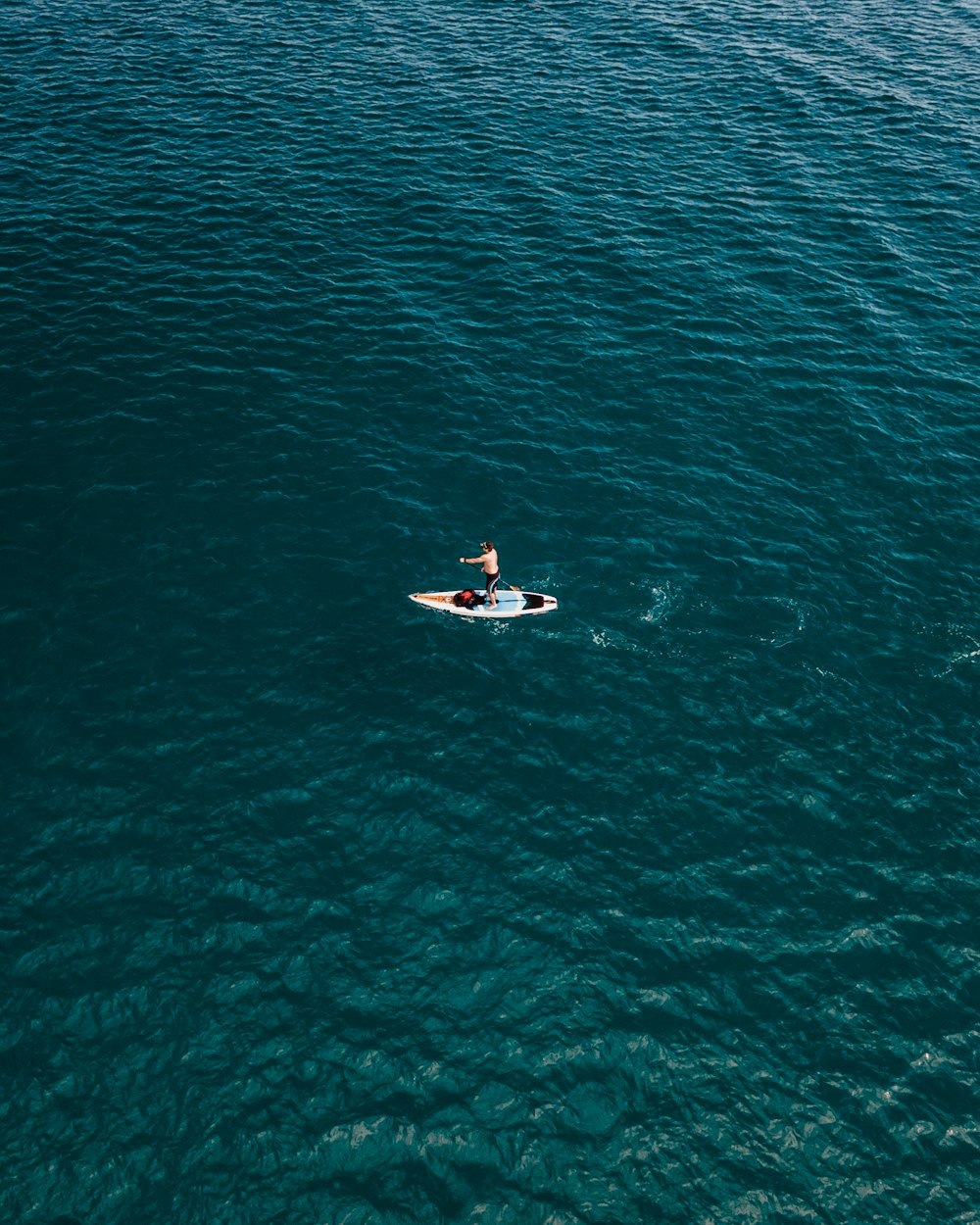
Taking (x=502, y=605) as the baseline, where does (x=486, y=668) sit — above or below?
below

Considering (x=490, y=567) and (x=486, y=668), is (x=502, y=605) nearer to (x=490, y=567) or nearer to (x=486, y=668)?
(x=490, y=567)

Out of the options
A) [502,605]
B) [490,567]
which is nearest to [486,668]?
[502,605]

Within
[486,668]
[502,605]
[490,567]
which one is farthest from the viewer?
[502,605]

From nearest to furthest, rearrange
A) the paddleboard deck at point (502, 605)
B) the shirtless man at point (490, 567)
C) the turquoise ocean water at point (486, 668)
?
the turquoise ocean water at point (486, 668)
the shirtless man at point (490, 567)
the paddleboard deck at point (502, 605)

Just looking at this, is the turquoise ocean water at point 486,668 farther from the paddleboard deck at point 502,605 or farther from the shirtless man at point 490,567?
the shirtless man at point 490,567

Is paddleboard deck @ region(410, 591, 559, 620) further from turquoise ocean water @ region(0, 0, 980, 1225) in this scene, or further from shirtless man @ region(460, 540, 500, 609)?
turquoise ocean water @ region(0, 0, 980, 1225)

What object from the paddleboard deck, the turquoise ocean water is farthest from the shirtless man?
the turquoise ocean water

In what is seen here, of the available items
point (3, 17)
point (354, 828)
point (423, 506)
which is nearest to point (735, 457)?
point (423, 506)

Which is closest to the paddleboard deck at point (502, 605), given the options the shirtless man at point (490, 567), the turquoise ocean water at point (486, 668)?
the shirtless man at point (490, 567)
